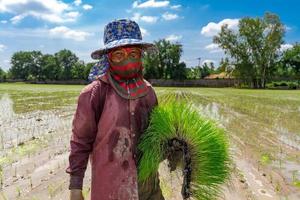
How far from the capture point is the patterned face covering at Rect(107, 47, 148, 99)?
1.96 meters

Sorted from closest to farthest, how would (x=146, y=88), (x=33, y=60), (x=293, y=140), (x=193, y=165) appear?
(x=193, y=165)
(x=146, y=88)
(x=293, y=140)
(x=33, y=60)

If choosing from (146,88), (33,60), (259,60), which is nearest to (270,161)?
(146,88)

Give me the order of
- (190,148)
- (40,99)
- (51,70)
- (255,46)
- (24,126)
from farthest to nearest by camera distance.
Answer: (51,70)
(255,46)
(40,99)
(24,126)
(190,148)

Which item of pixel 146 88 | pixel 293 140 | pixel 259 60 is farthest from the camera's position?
pixel 259 60

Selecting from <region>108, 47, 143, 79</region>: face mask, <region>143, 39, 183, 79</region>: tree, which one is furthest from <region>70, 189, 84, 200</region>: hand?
<region>143, 39, 183, 79</region>: tree

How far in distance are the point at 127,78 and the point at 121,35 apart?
0.73 feet

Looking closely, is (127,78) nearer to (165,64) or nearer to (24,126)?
(24,126)

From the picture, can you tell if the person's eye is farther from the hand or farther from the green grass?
the green grass

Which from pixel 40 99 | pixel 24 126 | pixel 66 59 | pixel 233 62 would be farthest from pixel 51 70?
pixel 24 126

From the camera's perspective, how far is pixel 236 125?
30.6 feet

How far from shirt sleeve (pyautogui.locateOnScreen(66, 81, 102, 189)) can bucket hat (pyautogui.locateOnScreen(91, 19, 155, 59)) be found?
231 millimetres

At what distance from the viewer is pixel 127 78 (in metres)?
2.00

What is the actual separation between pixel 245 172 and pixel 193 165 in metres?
3.19

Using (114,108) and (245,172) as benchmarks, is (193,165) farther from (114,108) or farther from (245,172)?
(245,172)
